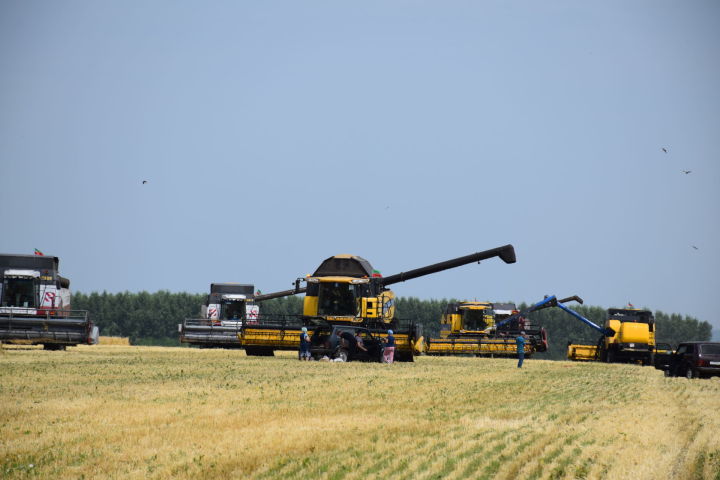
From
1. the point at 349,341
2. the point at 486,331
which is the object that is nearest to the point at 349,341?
the point at 349,341

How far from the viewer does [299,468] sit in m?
13.5

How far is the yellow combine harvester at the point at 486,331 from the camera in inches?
2267

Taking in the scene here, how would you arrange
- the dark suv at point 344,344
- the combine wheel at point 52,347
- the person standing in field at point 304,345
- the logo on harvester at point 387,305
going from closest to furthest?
the person standing in field at point 304,345 < the dark suv at point 344,344 < the logo on harvester at point 387,305 < the combine wheel at point 52,347

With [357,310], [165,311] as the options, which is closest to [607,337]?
[357,310]

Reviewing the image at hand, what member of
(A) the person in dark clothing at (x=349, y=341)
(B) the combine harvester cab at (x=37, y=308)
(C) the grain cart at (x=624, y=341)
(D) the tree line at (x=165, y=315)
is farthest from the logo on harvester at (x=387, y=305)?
(D) the tree line at (x=165, y=315)

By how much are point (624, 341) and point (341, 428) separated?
147 ft

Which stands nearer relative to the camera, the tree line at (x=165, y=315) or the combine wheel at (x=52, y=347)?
the combine wheel at (x=52, y=347)

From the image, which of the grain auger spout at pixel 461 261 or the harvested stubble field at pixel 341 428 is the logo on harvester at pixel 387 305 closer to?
the grain auger spout at pixel 461 261

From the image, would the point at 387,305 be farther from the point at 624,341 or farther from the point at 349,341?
the point at 624,341

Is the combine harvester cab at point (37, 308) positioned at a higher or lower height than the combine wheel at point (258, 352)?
higher

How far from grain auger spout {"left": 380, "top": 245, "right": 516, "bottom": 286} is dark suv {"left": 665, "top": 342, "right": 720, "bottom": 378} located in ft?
34.7

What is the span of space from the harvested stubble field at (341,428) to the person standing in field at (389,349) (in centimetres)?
1159

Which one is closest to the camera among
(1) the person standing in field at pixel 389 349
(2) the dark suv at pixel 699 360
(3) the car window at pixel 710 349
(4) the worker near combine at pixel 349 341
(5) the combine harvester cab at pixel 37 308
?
(2) the dark suv at pixel 699 360

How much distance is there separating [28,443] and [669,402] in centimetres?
1560
